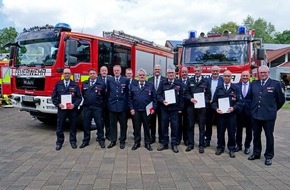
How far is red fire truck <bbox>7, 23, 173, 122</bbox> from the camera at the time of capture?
25.9 feet

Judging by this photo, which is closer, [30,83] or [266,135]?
[266,135]

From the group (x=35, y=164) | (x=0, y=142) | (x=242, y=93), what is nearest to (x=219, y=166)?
(x=242, y=93)

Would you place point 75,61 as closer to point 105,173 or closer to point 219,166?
point 105,173

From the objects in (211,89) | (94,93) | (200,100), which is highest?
(211,89)

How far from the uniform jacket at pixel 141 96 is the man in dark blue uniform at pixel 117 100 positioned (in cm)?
19

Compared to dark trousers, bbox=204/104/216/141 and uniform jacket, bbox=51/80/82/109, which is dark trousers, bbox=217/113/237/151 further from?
uniform jacket, bbox=51/80/82/109

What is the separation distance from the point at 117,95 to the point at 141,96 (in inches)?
21.6

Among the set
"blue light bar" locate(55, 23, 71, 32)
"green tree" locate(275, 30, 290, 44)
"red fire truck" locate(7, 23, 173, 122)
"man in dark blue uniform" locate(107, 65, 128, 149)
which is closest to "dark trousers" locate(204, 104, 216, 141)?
"man in dark blue uniform" locate(107, 65, 128, 149)

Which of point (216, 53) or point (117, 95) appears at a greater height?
point (216, 53)

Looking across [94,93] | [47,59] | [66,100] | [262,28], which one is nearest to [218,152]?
[94,93]

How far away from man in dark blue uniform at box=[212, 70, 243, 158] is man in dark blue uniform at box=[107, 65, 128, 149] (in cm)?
194

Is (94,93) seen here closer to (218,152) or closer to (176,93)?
(176,93)

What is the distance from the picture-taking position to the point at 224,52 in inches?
373

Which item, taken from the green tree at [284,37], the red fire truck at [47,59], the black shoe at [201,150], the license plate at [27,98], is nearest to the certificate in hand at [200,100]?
the black shoe at [201,150]
